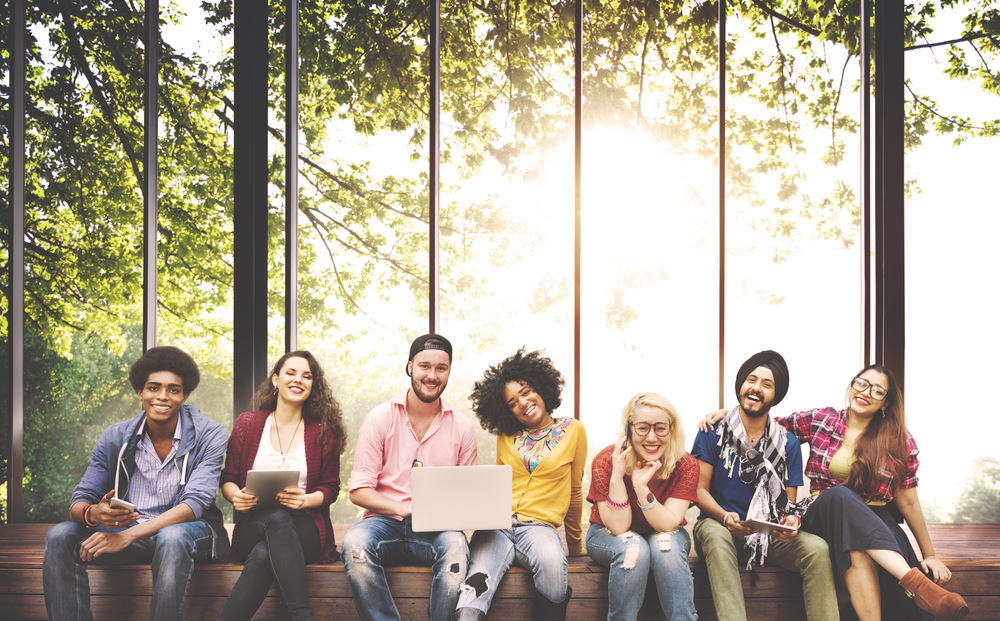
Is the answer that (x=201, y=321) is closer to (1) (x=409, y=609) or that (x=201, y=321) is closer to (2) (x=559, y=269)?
(2) (x=559, y=269)

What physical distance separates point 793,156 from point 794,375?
1862mm

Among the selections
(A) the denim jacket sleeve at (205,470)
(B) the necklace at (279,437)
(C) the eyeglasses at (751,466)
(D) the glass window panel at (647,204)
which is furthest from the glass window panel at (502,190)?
(A) the denim jacket sleeve at (205,470)

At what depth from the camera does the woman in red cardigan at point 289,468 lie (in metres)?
2.61

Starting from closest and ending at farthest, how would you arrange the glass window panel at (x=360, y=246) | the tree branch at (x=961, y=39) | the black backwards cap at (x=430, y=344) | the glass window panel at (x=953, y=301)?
1. the black backwards cap at (x=430, y=344)
2. the tree branch at (x=961, y=39)
3. the glass window panel at (x=953, y=301)
4. the glass window panel at (x=360, y=246)

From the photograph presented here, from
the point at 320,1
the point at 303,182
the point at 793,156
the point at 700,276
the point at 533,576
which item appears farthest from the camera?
the point at 303,182

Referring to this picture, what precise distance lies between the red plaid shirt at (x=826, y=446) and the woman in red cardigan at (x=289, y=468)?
6.44 feet

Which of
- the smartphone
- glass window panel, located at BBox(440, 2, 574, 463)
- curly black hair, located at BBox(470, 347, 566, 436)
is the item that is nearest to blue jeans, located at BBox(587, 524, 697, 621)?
curly black hair, located at BBox(470, 347, 566, 436)

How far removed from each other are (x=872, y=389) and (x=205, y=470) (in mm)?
2740

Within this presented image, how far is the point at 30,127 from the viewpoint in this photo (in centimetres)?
592

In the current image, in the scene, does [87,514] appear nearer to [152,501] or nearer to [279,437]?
[152,501]

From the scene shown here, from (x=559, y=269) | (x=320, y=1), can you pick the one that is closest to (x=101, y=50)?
(x=320, y=1)

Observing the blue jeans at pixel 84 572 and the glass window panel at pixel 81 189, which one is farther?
the glass window panel at pixel 81 189

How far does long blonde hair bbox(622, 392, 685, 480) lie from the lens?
2.78m

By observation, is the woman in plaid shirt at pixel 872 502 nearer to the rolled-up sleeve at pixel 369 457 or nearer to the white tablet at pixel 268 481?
the rolled-up sleeve at pixel 369 457
